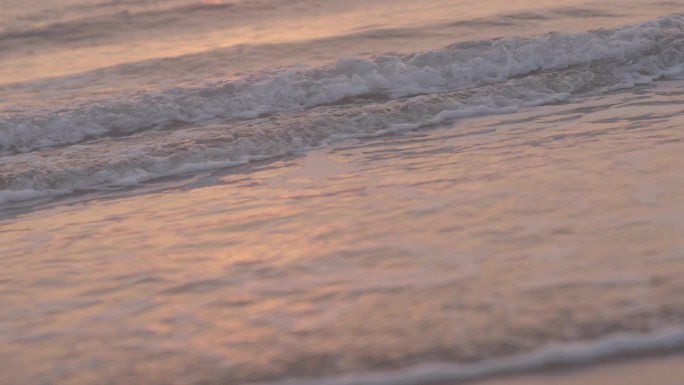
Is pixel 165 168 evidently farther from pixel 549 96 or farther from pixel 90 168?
pixel 549 96

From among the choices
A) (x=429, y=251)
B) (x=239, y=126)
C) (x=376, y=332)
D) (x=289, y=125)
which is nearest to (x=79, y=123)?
(x=239, y=126)

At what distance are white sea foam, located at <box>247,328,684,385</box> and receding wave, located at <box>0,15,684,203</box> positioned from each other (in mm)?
3099

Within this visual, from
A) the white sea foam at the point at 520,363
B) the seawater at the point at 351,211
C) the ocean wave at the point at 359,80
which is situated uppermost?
the ocean wave at the point at 359,80

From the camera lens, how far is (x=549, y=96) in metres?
6.66

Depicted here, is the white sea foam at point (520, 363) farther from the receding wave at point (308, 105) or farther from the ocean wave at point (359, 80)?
the ocean wave at point (359, 80)

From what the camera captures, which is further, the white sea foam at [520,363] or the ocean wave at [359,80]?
the ocean wave at [359,80]

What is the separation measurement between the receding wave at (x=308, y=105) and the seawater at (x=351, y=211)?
0.07 feet

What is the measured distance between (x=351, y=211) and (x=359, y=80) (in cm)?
323

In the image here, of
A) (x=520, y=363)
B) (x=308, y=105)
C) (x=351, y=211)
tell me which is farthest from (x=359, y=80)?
(x=520, y=363)

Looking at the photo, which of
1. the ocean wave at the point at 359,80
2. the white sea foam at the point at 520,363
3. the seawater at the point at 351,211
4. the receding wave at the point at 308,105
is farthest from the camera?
the ocean wave at the point at 359,80

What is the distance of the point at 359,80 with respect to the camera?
7.38 meters

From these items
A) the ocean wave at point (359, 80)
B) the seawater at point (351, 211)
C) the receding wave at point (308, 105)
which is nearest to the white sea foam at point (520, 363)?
the seawater at point (351, 211)

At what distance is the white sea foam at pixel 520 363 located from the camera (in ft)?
9.00

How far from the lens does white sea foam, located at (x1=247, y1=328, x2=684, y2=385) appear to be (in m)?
2.74
